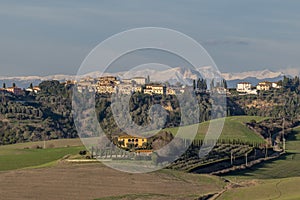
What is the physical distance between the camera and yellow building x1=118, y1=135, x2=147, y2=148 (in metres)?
67.7

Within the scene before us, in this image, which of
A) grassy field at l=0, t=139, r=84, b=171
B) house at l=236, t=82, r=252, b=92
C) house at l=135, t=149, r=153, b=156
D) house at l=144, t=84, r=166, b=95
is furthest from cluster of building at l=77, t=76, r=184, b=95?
house at l=135, t=149, r=153, b=156

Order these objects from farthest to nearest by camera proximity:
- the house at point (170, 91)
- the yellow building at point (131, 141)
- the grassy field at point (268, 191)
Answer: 1. the house at point (170, 91)
2. the yellow building at point (131, 141)
3. the grassy field at point (268, 191)

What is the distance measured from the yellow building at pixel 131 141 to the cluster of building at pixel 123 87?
66631 millimetres

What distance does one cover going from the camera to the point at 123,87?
147375mm

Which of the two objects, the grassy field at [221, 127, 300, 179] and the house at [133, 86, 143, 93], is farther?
the house at [133, 86, 143, 93]

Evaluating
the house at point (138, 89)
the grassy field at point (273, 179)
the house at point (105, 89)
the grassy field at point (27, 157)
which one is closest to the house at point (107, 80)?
the house at point (105, 89)

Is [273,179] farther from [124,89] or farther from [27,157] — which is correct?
[124,89]

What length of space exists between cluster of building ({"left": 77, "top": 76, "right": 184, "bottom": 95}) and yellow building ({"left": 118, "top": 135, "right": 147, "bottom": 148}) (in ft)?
219

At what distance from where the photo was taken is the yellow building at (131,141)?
67.7 meters

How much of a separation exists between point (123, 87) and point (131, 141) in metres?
78.2

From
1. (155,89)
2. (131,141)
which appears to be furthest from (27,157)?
(155,89)

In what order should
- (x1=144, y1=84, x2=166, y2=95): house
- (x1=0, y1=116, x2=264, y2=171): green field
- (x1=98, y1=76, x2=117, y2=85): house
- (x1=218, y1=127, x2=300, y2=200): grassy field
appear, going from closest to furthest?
(x1=218, y1=127, x2=300, y2=200): grassy field → (x1=0, y1=116, x2=264, y2=171): green field → (x1=144, y1=84, x2=166, y2=95): house → (x1=98, y1=76, x2=117, y2=85): house

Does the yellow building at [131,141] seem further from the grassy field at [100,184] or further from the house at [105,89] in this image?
the house at [105,89]

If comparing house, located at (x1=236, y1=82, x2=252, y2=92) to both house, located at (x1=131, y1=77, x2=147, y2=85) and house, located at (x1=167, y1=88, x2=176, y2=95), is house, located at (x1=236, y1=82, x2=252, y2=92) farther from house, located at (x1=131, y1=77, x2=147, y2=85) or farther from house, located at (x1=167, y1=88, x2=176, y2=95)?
house, located at (x1=167, y1=88, x2=176, y2=95)
